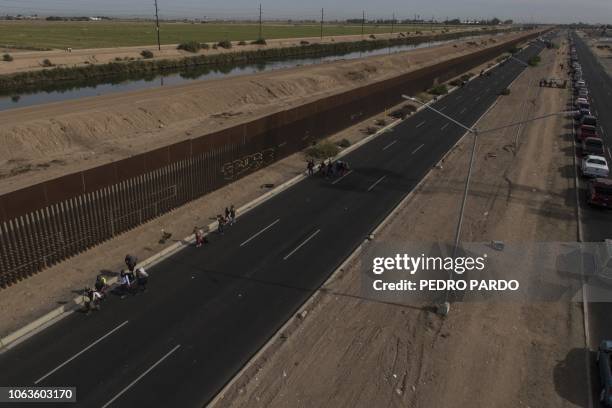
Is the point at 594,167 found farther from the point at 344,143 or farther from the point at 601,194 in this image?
the point at 344,143

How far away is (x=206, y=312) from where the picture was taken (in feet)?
55.2

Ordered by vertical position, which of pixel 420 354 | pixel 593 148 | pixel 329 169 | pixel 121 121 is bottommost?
pixel 420 354

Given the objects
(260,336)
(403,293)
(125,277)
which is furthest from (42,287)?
(403,293)

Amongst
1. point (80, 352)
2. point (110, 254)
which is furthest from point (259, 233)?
point (80, 352)

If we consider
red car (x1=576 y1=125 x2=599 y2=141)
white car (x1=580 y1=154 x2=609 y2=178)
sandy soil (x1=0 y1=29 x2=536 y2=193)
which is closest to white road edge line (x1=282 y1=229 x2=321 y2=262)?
sandy soil (x1=0 y1=29 x2=536 y2=193)

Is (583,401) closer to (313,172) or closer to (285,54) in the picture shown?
(313,172)

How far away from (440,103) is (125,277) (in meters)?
56.9

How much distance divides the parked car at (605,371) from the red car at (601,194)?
1600cm

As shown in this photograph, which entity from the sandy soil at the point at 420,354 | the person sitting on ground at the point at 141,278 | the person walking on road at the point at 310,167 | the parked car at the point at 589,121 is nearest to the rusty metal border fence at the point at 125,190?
the person walking on road at the point at 310,167

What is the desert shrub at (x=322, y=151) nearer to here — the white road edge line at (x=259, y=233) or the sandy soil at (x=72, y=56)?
the white road edge line at (x=259, y=233)

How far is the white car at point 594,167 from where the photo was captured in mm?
32250

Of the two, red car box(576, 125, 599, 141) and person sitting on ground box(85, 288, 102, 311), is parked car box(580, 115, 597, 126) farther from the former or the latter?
person sitting on ground box(85, 288, 102, 311)

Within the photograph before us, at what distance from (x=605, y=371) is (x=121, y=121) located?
138 feet

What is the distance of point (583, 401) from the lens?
43.4 feet
